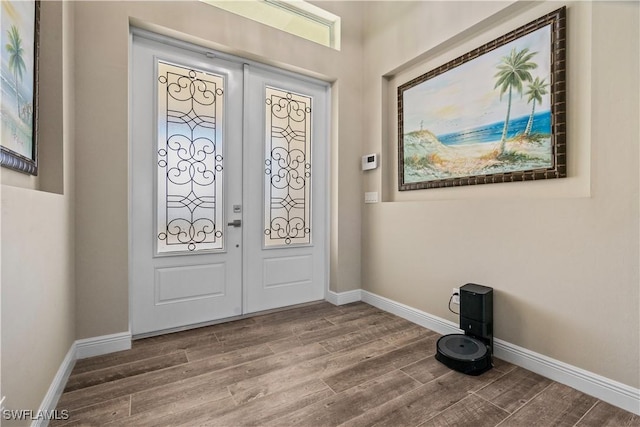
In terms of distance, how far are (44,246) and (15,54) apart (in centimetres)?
91

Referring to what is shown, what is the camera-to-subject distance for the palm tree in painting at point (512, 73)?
6.94 feet

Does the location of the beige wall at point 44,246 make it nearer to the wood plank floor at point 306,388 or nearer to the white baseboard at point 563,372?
the wood plank floor at point 306,388

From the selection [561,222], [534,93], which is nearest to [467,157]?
[534,93]

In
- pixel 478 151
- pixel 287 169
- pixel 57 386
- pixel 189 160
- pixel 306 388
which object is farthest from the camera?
pixel 287 169

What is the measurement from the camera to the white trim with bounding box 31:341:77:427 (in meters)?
1.49

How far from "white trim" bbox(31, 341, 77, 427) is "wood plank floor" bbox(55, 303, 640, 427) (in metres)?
0.05

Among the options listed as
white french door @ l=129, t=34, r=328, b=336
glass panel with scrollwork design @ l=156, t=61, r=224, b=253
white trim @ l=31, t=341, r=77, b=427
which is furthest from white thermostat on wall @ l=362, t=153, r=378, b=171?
white trim @ l=31, t=341, r=77, b=427

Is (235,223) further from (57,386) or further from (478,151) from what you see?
(478,151)

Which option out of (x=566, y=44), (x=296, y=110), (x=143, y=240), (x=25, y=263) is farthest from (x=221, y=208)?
(x=566, y=44)

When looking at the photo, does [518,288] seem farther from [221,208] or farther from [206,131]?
[206,131]

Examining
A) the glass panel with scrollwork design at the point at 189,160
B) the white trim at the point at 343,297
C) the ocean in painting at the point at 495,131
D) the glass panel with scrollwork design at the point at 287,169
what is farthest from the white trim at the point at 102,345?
the ocean in painting at the point at 495,131

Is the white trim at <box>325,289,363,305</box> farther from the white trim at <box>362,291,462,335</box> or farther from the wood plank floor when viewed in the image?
the wood plank floor

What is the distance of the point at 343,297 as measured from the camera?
11.2 ft

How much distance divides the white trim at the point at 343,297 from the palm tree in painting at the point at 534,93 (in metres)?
2.31
